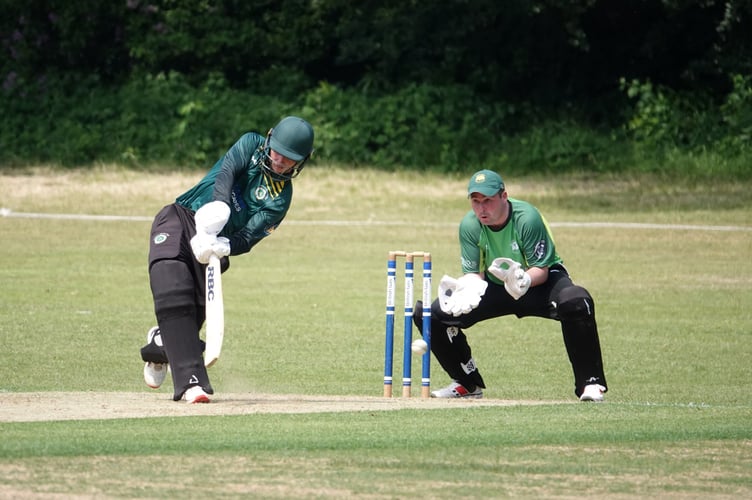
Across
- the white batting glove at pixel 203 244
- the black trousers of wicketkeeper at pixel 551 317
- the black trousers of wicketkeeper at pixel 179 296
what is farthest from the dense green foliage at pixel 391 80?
the white batting glove at pixel 203 244

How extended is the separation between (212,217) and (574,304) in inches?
85.9

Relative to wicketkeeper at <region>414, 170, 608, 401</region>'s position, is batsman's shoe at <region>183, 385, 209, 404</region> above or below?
below

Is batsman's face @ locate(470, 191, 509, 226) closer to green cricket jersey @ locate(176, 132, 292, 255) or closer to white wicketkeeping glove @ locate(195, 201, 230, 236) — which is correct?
green cricket jersey @ locate(176, 132, 292, 255)

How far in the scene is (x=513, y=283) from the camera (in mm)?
8508

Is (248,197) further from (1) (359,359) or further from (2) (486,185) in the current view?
(1) (359,359)

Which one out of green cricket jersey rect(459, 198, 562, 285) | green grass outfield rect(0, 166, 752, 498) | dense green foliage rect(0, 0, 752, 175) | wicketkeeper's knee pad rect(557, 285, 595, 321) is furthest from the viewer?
dense green foliage rect(0, 0, 752, 175)

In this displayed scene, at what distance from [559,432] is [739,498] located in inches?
55.4

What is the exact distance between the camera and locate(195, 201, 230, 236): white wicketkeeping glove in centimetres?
786

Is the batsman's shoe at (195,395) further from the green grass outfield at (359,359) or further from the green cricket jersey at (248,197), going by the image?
the green cricket jersey at (248,197)

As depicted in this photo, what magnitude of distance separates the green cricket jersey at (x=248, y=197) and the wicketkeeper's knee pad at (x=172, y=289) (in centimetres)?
32

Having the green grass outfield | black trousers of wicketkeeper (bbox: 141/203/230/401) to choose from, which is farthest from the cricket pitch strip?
black trousers of wicketkeeper (bbox: 141/203/230/401)

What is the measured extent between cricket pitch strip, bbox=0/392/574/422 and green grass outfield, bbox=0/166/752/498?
0.11 feet

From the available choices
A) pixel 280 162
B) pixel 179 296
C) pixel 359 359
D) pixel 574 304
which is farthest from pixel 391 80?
pixel 179 296

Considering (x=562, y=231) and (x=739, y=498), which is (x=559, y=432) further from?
(x=562, y=231)
